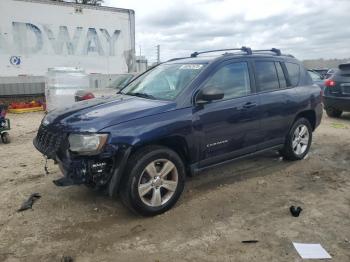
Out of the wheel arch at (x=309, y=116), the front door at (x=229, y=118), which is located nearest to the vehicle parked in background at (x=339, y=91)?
the wheel arch at (x=309, y=116)

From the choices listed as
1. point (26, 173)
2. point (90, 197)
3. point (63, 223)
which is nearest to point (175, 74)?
point (90, 197)

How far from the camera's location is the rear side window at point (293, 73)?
6094 mm

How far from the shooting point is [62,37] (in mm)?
14312

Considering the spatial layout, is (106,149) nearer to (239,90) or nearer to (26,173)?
(239,90)

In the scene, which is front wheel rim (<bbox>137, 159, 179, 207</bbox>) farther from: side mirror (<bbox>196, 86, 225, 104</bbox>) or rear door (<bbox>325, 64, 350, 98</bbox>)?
rear door (<bbox>325, 64, 350, 98</bbox>)

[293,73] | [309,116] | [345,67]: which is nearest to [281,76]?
[293,73]

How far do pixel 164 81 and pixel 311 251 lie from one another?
9.18ft

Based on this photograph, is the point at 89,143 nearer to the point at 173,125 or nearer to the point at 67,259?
the point at 173,125

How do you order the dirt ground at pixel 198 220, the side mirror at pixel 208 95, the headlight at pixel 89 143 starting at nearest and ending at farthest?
1. the dirt ground at pixel 198 220
2. the headlight at pixel 89 143
3. the side mirror at pixel 208 95

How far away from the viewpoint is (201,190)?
5078mm

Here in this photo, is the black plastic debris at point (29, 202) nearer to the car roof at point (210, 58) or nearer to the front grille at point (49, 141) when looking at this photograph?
the front grille at point (49, 141)

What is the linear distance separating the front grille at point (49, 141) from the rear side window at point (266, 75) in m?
2.91

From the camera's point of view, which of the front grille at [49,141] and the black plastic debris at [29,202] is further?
the black plastic debris at [29,202]

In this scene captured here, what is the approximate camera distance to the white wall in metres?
13.3
